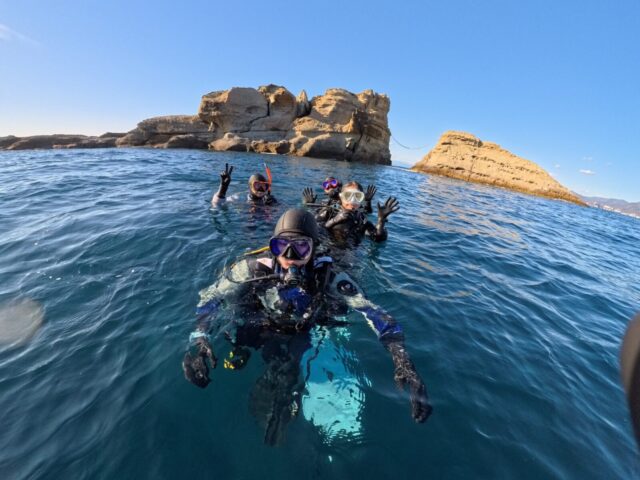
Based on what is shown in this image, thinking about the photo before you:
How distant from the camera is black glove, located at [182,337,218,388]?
2660mm

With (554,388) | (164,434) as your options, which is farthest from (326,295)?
(554,388)

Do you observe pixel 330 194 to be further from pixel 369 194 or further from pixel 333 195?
pixel 369 194

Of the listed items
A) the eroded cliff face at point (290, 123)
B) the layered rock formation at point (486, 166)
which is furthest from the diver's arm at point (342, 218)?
the layered rock formation at point (486, 166)

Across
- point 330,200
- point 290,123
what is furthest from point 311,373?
point 290,123

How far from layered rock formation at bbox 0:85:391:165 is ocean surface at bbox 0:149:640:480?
30855mm

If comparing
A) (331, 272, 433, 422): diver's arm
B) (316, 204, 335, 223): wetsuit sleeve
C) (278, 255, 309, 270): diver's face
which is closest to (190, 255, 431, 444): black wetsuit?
(331, 272, 433, 422): diver's arm

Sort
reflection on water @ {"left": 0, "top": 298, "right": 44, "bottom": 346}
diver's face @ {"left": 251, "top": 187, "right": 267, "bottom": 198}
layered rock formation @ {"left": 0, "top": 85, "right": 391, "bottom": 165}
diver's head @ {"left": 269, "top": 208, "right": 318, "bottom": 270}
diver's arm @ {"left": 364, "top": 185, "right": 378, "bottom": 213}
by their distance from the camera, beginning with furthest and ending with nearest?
layered rock formation @ {"left": 0, "top": 85, "right": 391, "bottom": 165} < diver's face @ {"left": 251, "top": 187, "right": 267, "bottom": 198} < diver's arm @ {"left": 364, "top": 185, "right": 378, "bottom": 213} < reflection on water @ {"left": 0, "top": 298, "right": 44, "bottom": 346} < diver's head @ {"left": 269, "top": 208, "right": 318, "bottom": 270}

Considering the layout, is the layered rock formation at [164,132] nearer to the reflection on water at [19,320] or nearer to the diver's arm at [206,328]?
the reflection on water at [19,320]

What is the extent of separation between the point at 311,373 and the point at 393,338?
946mm

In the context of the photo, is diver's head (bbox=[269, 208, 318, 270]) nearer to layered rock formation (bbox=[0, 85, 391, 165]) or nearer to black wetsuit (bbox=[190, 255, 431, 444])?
black wetsuit (bbox=[190, 255, 431, 444])

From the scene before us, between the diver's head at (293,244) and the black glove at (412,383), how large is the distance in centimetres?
133

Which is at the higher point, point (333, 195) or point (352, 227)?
point (333, 195)

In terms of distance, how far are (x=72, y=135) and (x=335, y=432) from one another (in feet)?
175

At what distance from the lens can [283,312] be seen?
3.35 metres
